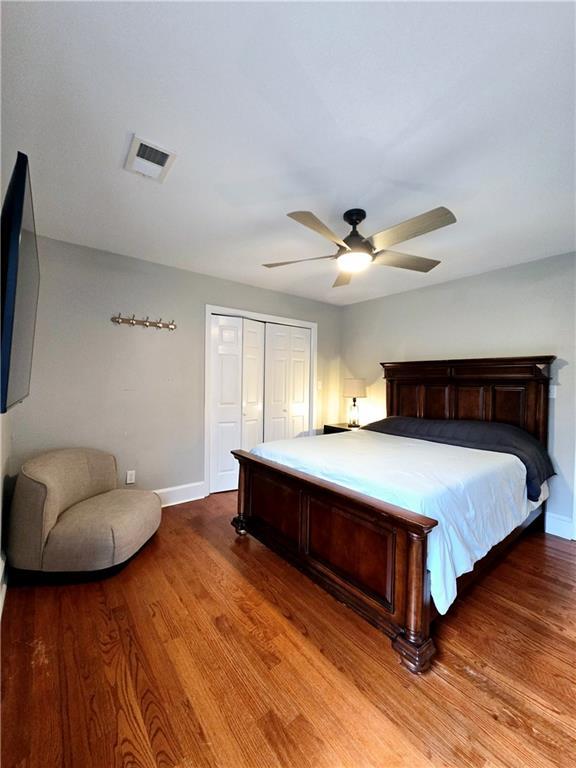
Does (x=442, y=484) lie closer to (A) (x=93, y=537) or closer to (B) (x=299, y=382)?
(A) (x=93, y=537)

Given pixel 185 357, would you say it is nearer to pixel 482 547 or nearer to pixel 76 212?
pixel 76 212

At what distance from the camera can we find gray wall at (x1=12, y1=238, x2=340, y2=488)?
2.78 metres

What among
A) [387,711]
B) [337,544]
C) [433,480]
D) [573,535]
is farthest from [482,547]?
[573,535]

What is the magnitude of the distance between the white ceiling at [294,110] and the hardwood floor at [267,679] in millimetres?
2562

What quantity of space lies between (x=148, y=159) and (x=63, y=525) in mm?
2340

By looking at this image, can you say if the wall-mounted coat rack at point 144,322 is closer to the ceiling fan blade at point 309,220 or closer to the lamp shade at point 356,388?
the ceiling fan blade at point 309,220

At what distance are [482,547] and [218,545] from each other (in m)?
1.93

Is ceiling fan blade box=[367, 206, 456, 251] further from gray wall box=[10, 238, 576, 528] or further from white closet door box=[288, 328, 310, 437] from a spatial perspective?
white closet door box=[288, 328, 310, 437]

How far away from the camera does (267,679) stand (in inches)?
58.4

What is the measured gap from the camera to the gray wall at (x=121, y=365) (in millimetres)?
2775

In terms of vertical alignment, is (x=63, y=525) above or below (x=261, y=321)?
below

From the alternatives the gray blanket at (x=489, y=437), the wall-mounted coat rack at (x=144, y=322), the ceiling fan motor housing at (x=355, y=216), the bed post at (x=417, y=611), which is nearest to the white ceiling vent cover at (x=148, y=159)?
the ceiling fan motor housing at (x=355, y=216)

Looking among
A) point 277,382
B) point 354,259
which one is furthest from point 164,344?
point 354,259

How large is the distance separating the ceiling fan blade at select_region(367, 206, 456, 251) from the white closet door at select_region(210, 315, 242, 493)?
2205 millimetres
